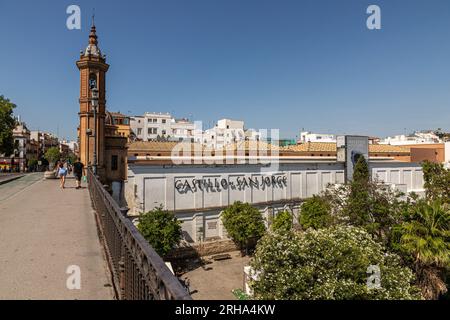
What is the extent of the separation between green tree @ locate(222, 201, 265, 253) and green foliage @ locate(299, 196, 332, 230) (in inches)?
208

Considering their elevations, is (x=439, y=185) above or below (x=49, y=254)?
below

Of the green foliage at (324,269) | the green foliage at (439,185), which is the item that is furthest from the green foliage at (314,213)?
the green foliage at (324,269)

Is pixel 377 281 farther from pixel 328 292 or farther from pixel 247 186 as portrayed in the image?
pixel 247 186

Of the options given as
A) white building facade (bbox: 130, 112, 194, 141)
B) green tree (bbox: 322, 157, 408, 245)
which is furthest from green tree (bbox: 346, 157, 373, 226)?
white building facade (bbox: 130, 112, 194, 141)

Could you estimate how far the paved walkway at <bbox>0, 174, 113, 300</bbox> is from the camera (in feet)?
11.9

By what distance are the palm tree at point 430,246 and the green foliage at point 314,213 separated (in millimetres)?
12381

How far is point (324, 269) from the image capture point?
11.9 meters

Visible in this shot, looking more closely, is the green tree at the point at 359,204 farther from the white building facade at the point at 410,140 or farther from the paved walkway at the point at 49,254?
the white building facade at the point at 410,140

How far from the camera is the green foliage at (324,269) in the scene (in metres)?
11.1

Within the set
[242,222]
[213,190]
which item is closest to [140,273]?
[242,222]

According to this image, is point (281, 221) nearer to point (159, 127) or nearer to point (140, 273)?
point (140, 273)

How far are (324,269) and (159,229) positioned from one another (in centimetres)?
1355
